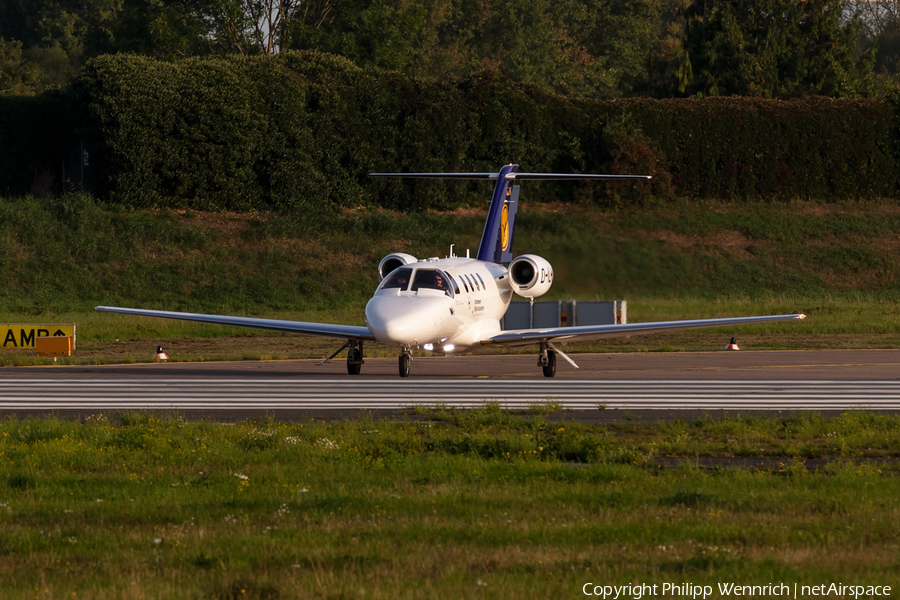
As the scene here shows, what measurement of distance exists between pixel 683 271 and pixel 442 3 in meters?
55.7

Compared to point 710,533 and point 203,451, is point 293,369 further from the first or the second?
point 710,533

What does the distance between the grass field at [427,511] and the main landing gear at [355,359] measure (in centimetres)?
1110

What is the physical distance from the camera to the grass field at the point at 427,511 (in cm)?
778

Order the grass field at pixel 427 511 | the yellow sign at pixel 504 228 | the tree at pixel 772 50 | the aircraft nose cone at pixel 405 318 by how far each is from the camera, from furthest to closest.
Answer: the tree at pixel 772 50 → the yellow sign at pixel 504 228 → the aircraft nose cone at pixel 405 318 → the grass field at pixel 427 511

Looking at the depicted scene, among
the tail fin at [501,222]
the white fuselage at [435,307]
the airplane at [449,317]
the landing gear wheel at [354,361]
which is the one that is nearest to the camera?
the white fuselage at [435,307]

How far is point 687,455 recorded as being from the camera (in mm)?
13461

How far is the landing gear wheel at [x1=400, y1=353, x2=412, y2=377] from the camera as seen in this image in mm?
25266

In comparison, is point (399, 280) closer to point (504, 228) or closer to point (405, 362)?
point (405, 362)

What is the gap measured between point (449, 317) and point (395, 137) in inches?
1335

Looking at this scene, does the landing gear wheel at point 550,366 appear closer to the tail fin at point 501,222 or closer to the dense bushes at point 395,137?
the tail fin at point 501,222

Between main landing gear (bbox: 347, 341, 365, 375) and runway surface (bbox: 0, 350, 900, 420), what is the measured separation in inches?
10.2

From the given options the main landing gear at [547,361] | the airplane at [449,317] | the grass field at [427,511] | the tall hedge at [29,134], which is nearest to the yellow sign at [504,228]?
the airplane at [449,317]

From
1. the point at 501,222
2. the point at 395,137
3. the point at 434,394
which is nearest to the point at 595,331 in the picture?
the point at 434,394

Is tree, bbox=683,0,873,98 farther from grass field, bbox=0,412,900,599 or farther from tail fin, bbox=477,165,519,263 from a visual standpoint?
grass field, bbox=0,412,900,599
